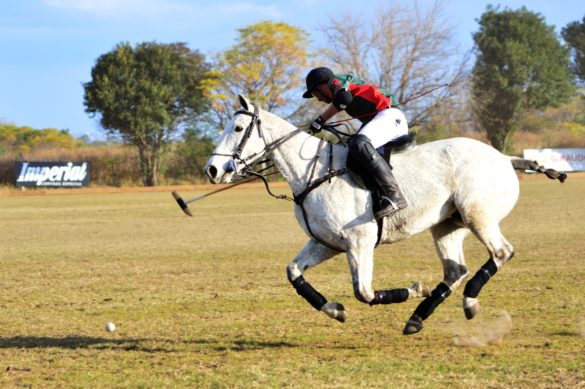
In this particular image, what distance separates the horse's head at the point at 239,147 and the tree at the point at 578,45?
269ft

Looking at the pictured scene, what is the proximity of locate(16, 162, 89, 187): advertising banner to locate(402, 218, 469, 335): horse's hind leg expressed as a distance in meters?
42.1

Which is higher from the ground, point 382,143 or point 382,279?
point 382,143

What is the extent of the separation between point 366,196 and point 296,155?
794mm

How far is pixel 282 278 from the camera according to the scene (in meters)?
12.9

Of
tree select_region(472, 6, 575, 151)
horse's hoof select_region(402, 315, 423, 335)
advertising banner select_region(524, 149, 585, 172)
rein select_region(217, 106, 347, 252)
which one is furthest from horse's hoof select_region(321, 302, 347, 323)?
tree select_region(472, 6, 575, 151)

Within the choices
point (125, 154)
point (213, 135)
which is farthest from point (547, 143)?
point (125, 154)

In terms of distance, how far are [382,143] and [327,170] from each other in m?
0.62

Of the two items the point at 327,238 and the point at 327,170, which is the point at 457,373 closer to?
the point at 327,238

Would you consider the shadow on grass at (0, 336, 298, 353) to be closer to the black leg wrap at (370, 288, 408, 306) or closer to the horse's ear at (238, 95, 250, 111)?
the black leg wrap at (370, 288, 408, 306)

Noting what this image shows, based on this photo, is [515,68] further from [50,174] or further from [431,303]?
[431,303]

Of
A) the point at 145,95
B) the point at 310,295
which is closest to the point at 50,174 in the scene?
the point at 145,95

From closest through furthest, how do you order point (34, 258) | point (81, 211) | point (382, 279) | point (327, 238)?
point (327, 238) → point (382, 279) → point (34, 258) → point (81, 211)

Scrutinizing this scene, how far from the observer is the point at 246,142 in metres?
7.83

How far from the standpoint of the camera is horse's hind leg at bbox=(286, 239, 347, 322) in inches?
308
